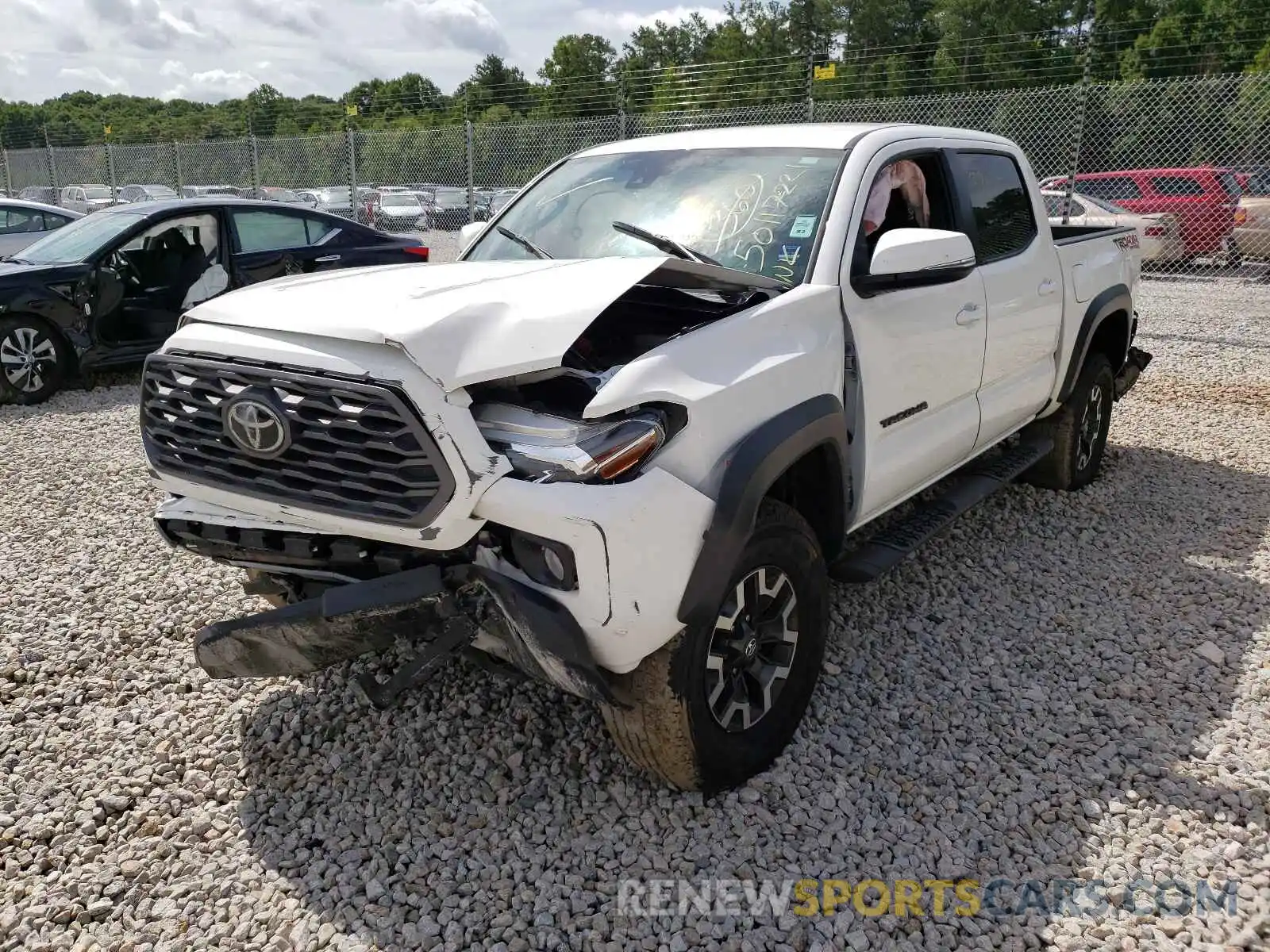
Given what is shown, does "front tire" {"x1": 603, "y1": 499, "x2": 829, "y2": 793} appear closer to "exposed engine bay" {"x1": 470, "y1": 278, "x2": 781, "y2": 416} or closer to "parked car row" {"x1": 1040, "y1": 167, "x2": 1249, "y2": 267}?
"exposed engine bay" {"x1": 470, "y1": 278, "x2": 781, "y2": 416}

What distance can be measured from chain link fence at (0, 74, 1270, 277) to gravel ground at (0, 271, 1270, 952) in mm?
10329

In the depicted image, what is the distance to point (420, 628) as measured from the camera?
252 cm

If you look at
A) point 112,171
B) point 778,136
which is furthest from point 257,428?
point 112,171

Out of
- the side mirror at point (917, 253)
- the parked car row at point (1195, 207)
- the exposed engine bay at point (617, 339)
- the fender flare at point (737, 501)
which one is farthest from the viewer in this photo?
the parked car row at point (1195, 207)

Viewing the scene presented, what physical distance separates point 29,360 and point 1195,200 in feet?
49.3

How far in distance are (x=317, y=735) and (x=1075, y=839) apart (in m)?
2.32

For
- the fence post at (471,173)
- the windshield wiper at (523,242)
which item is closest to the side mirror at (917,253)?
the windshield wiper at (523,242)

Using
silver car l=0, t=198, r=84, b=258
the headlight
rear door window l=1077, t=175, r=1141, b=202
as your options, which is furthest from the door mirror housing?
rear door window l=1077, t=175, r=1141, b=202

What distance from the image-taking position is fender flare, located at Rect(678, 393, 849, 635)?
98.2 inches

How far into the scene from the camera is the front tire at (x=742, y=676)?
2.59 m

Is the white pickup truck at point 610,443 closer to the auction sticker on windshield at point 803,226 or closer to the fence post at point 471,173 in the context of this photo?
the auction sticker on windshield at point 803,226

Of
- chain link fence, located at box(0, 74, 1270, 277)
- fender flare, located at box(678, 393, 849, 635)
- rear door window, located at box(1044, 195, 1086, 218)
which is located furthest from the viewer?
chain link fence, located at box(0, 74, 1270, 277)

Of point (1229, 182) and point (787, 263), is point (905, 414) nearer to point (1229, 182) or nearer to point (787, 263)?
point (787, 263)

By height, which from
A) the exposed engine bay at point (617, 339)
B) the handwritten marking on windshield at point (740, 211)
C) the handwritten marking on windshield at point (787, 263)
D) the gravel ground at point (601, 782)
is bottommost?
the gravel ground at point (601, 782)
